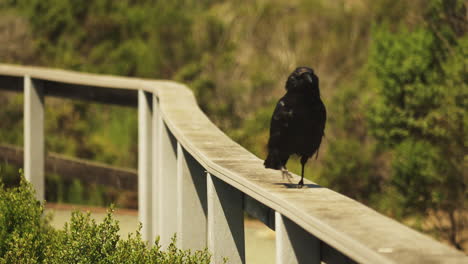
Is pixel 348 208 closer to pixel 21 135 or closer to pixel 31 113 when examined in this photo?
pixel 31 113

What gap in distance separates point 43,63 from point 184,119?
16.9m

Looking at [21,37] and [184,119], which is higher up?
[21,37]

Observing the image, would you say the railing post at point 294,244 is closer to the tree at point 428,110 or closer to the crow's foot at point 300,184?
the crow's foot at point 300,184

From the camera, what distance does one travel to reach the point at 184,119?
5227mm

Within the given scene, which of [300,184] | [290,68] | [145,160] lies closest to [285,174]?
[300,184]

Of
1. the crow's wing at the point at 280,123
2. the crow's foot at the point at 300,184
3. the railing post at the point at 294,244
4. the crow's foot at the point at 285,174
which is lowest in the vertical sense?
the railing post at the point at 294,244

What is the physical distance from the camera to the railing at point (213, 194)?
8.22ft

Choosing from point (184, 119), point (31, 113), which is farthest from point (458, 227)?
point (184, 119)

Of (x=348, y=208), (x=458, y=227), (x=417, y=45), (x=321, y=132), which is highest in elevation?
(x=417, y=45)

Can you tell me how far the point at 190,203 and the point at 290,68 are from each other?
16082 mm

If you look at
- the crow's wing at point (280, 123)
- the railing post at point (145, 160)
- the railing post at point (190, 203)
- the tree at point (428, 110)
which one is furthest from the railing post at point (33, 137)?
the tree at point (428, 110)

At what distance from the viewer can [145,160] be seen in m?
6.95

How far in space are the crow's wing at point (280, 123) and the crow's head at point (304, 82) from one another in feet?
0.34

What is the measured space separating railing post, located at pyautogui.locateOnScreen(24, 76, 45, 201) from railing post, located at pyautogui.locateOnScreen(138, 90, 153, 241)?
1372 millimetres
